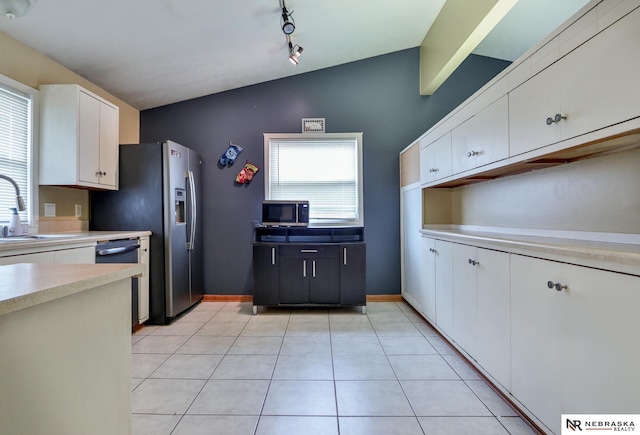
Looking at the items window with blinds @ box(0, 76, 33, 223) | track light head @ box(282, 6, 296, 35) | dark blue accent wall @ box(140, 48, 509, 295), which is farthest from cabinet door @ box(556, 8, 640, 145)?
window with blinds @ box(0, 76, 33, 223)

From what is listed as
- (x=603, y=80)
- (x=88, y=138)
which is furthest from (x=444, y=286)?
(x=88, y=138)

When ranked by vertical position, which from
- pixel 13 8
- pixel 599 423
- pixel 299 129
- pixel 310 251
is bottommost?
pixel 599 423

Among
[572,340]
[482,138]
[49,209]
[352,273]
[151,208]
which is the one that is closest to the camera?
[572,340]

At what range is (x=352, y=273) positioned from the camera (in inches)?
126

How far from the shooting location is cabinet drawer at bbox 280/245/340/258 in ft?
10.5

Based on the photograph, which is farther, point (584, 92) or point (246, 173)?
point (246, 173)

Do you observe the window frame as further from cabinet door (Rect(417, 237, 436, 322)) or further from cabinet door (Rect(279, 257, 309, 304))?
cabinet door (Rect(417, 237, 436, 322))

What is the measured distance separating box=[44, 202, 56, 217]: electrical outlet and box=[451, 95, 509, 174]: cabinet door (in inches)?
140

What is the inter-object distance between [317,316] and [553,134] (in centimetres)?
263

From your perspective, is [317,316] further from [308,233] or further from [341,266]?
[308,233]

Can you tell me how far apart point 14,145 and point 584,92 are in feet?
12.2

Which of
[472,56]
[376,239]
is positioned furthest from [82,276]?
[472,56]

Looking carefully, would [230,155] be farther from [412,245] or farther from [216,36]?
[412,245]

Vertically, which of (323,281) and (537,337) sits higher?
(537,337)
